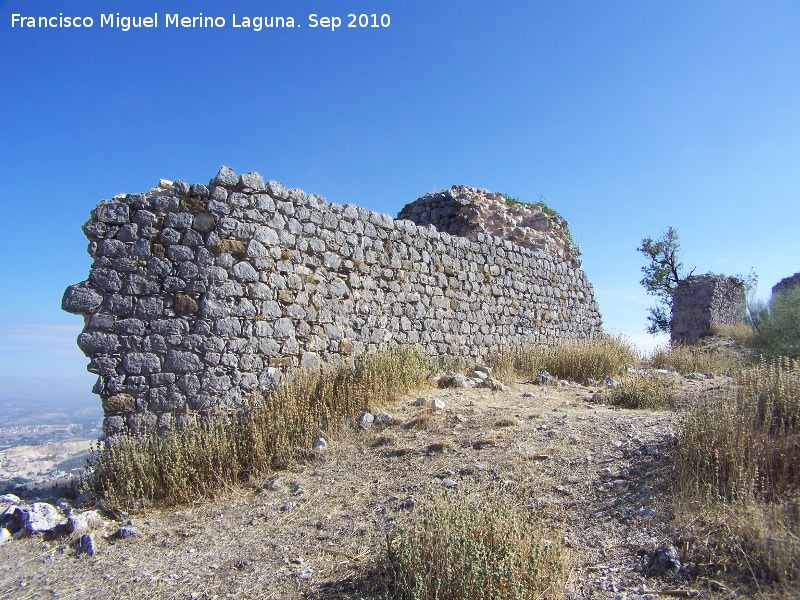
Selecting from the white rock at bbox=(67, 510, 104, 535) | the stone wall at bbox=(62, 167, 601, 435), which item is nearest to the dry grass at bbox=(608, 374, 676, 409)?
the stone wall at bbox=(62, 167, 601, 435)

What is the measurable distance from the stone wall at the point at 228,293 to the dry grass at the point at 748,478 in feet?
14.6

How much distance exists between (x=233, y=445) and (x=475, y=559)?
10.9 ft

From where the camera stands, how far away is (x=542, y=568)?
3.07 metres

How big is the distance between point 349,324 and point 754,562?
5.51 meters

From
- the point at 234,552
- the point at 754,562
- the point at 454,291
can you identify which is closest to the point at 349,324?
the point at 454,291

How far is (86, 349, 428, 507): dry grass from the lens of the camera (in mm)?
5156

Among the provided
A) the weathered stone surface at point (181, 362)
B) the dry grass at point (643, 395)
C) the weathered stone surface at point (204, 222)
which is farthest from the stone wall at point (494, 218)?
the weathered stone surface at point (181, 362)

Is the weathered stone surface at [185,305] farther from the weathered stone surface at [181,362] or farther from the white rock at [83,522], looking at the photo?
the white rock at [83,522]

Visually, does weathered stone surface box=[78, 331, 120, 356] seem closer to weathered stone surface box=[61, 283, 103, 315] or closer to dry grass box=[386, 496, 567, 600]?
weathered stone surface box=[61, 283, 103, 315]

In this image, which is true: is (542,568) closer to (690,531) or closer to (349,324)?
(690,531)

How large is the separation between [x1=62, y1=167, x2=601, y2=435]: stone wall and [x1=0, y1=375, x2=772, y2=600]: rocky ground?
131cm

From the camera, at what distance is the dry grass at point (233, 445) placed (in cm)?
516

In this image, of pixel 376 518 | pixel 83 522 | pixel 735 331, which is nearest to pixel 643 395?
pixel 376 518

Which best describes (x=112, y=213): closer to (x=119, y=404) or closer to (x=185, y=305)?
(x=185, y=305)
